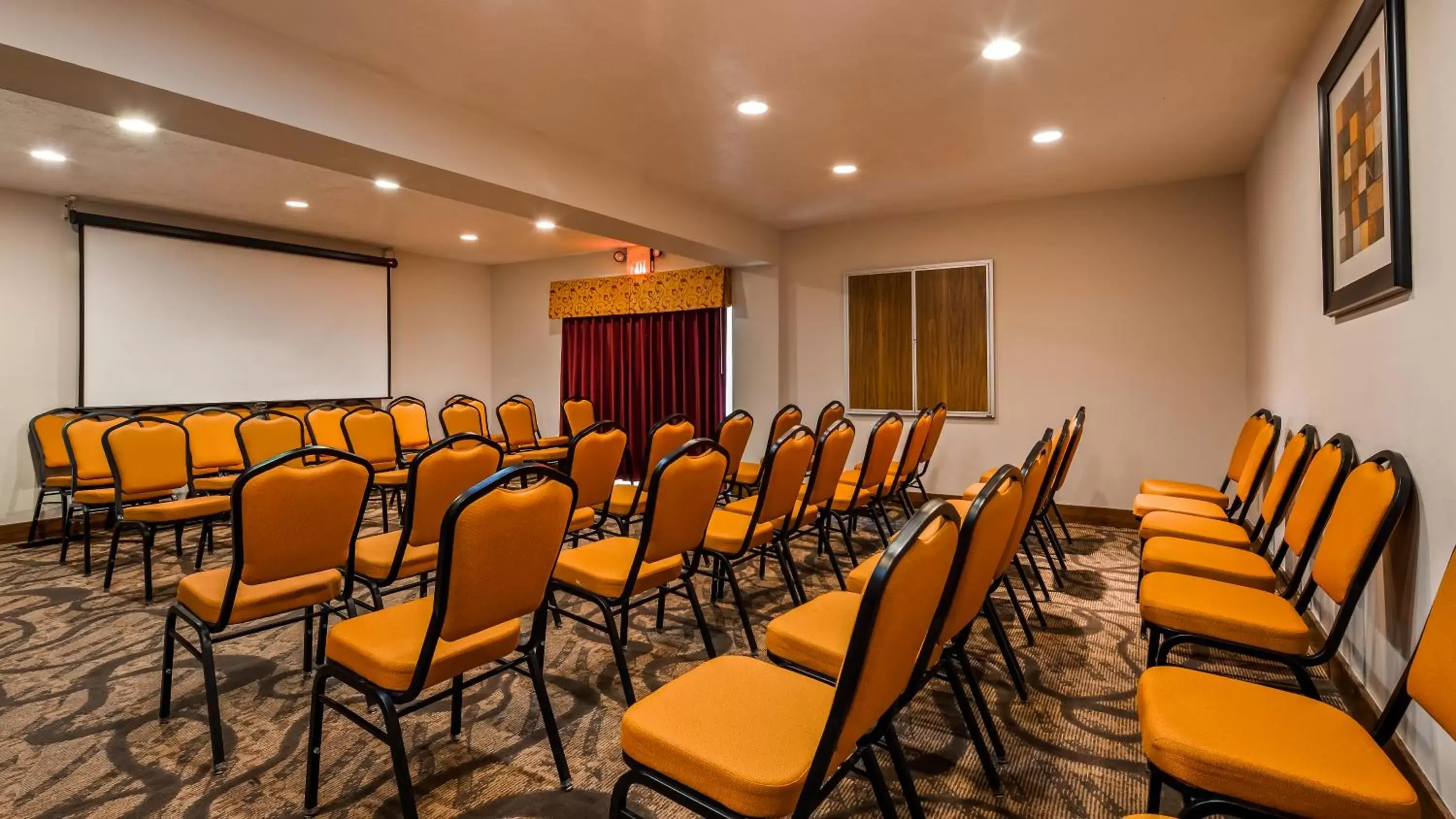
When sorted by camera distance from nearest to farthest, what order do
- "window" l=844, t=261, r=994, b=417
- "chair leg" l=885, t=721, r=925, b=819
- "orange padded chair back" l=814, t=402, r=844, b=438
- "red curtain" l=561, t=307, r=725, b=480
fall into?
"chair leg" l=885, t=721, r=925, b=819 < "orange padded chair back" l=814, t=402, r=844, b=438 < "window" l=844, t=261, r=994, b=417 < "red curtain" l=561, t=307, r=725, b=480

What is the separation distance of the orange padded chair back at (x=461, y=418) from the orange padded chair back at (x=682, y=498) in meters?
4.06

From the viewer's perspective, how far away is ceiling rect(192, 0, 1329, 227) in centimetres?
267

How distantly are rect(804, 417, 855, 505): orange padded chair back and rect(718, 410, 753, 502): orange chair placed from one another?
2.45ft

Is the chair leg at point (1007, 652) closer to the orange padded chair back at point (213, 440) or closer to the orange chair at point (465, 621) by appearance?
the orange chair at point (465, 621)

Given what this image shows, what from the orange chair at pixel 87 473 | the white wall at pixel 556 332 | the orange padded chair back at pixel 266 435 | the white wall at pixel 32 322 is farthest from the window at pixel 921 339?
the white wall at pixel 32 322

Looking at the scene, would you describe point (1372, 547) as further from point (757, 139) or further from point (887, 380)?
point (887, 380)

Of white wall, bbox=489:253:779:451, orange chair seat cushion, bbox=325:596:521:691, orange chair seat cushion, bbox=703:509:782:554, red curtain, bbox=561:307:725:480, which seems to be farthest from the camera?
red curtain, bbox=561:307:725:480

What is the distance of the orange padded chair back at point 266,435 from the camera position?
Answer: 430cm

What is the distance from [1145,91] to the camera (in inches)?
135

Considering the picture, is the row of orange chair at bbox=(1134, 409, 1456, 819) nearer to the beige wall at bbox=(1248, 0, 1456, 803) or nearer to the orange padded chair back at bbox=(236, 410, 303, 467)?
the beige wall at bbox=(1248, 0, 1456, 803)

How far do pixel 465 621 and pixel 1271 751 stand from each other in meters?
1.71

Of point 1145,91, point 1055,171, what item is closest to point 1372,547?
point 1145,91

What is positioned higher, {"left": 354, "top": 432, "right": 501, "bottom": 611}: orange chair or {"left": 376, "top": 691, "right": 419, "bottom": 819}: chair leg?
{"left": 354, "top": 432, "right": 501, "bottom": 611}: orange chair

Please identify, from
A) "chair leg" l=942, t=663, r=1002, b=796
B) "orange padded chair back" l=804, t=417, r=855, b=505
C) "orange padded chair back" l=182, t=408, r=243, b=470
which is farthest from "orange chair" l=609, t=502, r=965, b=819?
"orange padded chair back" l=182, t=408, r=243, b=470
